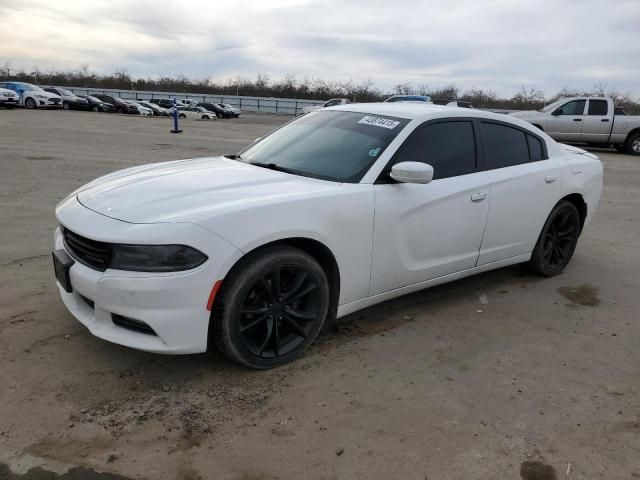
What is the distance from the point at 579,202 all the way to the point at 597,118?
13376 mm

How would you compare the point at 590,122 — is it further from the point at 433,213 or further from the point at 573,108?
→ the point at 433,213

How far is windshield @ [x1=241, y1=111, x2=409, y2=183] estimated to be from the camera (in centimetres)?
357

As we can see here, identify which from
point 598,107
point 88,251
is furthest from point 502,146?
point 598,107

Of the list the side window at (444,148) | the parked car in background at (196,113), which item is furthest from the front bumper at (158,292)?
the parked car in background at (196,113)

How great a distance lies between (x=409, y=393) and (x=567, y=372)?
108 cm

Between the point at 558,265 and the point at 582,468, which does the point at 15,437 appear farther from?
the point at 558,265

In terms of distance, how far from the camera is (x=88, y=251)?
291 centimetres

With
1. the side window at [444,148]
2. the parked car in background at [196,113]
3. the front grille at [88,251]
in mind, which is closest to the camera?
the front grille at [88,251]

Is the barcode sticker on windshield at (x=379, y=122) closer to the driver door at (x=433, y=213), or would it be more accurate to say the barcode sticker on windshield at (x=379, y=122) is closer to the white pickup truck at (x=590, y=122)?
the driver door at (x=433, y=213)

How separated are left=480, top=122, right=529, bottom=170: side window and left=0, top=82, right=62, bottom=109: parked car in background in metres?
31.6

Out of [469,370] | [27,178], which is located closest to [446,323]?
[469,370]

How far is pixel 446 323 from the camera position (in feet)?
12.9

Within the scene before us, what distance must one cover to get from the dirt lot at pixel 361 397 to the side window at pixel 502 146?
1148 mm

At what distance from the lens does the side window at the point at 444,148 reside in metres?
3.74
